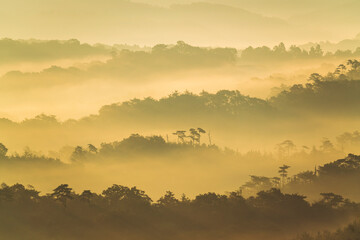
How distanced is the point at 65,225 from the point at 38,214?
4.60m

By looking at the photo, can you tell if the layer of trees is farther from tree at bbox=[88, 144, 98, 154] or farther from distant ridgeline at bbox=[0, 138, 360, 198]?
tree at bbox=[88, 144, 98, 154]

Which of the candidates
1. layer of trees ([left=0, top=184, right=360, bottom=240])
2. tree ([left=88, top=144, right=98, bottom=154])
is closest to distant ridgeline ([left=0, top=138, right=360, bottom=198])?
tree ([left=88, top=144, right=98, bottom=154])

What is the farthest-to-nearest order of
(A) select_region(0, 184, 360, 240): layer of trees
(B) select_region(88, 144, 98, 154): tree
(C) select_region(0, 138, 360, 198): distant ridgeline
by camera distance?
(B) select_region(88, 144, 98, 154): tree → (C) select_region(0, 138, 360, 198): distant ridgeline → (A) select_region(0, 184, 360, 240): layer of trees

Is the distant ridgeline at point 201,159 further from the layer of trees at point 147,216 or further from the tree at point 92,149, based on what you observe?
the layer of trees at point 147,216

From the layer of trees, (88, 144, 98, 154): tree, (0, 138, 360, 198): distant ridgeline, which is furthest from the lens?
(88, 144, 98, 154): tree

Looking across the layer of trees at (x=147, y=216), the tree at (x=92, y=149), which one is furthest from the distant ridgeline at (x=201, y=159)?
the layer of trees at (x=147, y=216)

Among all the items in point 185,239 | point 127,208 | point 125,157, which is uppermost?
point 125,157

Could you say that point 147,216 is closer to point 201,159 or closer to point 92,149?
point 92,149

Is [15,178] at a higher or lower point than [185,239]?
higher

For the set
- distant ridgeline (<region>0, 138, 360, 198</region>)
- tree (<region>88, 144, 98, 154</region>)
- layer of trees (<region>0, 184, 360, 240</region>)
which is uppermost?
tree (<region>88, 144, 98, 154</region>)

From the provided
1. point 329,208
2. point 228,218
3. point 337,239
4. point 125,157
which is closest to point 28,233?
point 228,218

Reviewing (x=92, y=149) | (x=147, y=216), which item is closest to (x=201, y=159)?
(x=92, y=149)

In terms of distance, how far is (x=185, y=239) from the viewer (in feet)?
209

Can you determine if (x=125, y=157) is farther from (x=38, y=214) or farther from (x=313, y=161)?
(x=38, y=214)
